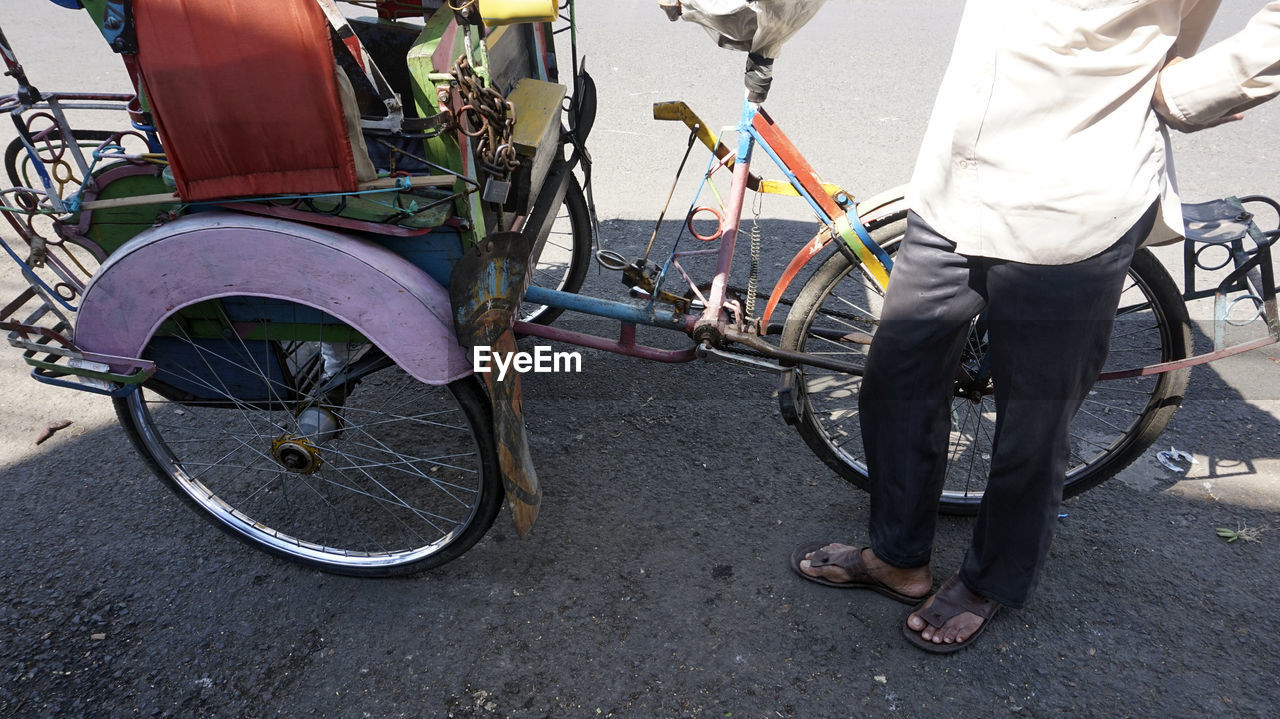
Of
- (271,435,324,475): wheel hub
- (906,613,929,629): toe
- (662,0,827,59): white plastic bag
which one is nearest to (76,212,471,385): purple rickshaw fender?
(271,435,324,475): wheel hub

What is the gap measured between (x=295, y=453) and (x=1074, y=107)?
1.95 m

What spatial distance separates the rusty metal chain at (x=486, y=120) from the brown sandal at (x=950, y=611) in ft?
4.97

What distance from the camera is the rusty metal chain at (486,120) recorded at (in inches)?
68.4

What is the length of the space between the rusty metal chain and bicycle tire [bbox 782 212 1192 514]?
3.08 feet

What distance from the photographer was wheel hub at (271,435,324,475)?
2.21m

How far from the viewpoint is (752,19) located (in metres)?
2.06

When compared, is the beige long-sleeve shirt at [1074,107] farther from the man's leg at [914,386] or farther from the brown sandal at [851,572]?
the brown sandal at [851,572]

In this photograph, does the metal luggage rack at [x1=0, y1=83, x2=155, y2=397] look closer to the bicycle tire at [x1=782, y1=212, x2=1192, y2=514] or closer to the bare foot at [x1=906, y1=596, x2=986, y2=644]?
the bicycle tire at [x1=782, y1=212, x2=1192, y2=514]

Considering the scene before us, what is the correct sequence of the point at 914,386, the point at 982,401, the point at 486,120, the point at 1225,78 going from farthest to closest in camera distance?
the point at 982,401 → the point at 914,386 → the point at 486,120 → the point at 1225,78

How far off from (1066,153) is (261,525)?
2223 millimetres

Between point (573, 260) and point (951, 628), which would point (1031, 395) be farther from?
→ point (573, 260)

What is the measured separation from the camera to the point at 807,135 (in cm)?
488

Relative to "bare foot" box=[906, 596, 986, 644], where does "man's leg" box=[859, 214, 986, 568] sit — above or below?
above

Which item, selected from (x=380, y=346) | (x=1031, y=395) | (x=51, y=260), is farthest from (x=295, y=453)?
(x=1031, y=395)
